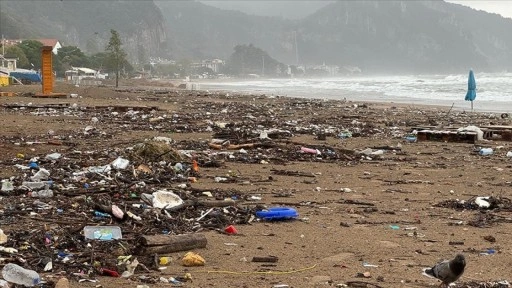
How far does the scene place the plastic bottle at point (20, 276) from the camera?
145 inches

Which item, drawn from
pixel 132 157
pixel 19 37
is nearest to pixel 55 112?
pixel 132 157

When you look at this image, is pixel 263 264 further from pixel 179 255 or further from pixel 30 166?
pixel 30 166

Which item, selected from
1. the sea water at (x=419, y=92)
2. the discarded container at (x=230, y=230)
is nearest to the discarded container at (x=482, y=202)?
the discarded container at (x=230, y=230)

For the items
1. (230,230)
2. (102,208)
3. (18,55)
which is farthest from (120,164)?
(18,55)

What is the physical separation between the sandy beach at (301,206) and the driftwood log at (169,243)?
3.0 inches

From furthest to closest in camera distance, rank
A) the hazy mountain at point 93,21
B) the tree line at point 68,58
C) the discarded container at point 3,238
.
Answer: the hazy mountain at point 93,21
the tree line at point 68,58
the discarded container at point 3,238

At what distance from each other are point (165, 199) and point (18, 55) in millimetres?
62142

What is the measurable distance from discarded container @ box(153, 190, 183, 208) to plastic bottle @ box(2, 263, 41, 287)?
7.22 ft

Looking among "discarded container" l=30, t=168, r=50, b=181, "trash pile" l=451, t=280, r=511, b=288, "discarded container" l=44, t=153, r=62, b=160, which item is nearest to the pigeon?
"trash pile" l=451, t=280, r=511, b=288

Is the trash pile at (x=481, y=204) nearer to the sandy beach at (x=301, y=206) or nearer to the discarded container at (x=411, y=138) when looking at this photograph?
the sandy beach at (x=301, y=206)

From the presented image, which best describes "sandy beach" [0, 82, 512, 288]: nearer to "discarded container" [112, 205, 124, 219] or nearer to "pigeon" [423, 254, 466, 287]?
"discarded container" [112, 205, 124, 219]

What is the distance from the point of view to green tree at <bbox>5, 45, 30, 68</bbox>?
203 ft

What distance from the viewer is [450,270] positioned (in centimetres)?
370

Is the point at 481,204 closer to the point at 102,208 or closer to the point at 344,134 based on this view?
the point at 102,208
